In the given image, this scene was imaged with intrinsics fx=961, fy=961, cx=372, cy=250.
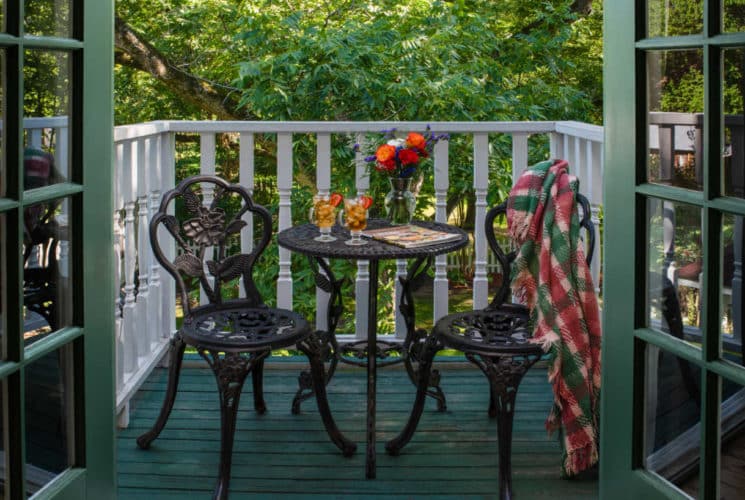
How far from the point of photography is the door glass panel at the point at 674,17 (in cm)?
176

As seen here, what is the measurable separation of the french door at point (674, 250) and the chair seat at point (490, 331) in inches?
30.9

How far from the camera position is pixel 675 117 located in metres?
1.85

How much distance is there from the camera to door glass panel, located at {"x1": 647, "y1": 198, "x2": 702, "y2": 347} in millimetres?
1823

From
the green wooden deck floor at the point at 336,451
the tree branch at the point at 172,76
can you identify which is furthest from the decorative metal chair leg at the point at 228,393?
the tree branch at the point at 172,76

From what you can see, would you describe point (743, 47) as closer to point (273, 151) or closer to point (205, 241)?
point (205, 241)

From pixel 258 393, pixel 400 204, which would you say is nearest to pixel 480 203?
pixel 400 204

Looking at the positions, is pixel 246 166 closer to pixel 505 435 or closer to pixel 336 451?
pixel 336 451

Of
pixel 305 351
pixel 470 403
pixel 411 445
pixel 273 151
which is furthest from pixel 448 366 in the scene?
pixel 273 151

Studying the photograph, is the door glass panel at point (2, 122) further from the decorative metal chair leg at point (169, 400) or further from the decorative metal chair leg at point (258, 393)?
the decorative metal chair leg at point (258, 393)

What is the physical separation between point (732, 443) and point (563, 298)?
4.27 feet

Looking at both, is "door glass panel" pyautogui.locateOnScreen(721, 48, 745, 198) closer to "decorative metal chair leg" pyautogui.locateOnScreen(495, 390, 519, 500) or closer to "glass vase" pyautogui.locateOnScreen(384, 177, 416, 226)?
"decorative metal chair leg" pyautogui.locateOnScreen(495, 390, 519, 500)

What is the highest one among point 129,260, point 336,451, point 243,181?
point 243,181

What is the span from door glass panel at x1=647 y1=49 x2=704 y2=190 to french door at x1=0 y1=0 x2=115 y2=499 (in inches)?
44.5

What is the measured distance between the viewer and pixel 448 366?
424 centimetres
